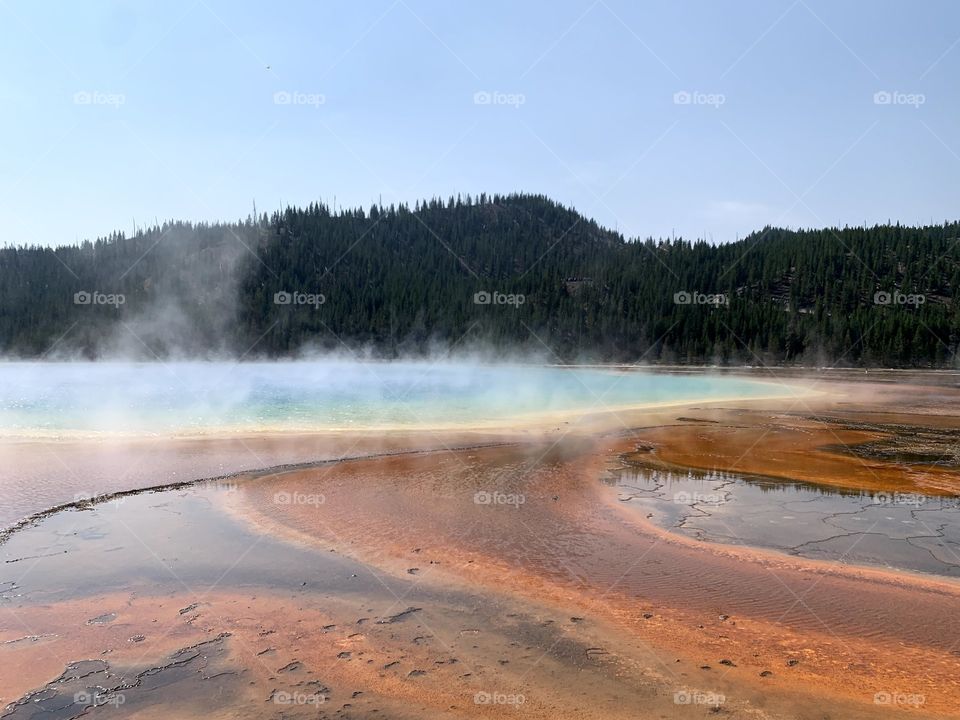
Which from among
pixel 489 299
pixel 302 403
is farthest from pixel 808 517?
pixel 489 299

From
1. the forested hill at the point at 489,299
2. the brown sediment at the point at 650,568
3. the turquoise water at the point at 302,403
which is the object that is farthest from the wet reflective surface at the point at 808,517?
the forested hill at the point at 489,299

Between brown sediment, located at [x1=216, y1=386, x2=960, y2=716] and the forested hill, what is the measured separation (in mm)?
72245

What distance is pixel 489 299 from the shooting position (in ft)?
329

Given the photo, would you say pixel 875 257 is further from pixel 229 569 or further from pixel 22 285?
pixel 22 285

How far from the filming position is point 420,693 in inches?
211

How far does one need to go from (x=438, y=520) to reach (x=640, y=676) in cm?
535

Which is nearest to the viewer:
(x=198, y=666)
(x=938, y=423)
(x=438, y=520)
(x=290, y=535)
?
(x=198, y=666)

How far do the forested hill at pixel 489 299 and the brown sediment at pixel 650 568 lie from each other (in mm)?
72245

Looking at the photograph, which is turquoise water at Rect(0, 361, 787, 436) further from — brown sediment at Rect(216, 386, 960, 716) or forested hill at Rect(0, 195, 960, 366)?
forested hill at Rect(0, 195, 960, 366)

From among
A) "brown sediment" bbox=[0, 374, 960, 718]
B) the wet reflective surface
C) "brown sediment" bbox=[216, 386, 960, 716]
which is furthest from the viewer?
the wet reflective surface

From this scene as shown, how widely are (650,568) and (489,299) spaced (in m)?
92.5

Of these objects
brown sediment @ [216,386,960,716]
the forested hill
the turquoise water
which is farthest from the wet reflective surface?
the forested hill

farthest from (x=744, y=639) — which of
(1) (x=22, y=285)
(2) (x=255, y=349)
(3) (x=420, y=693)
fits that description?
(1) (x=22, y=285)

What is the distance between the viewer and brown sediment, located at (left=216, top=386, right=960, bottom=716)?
6.02 m
